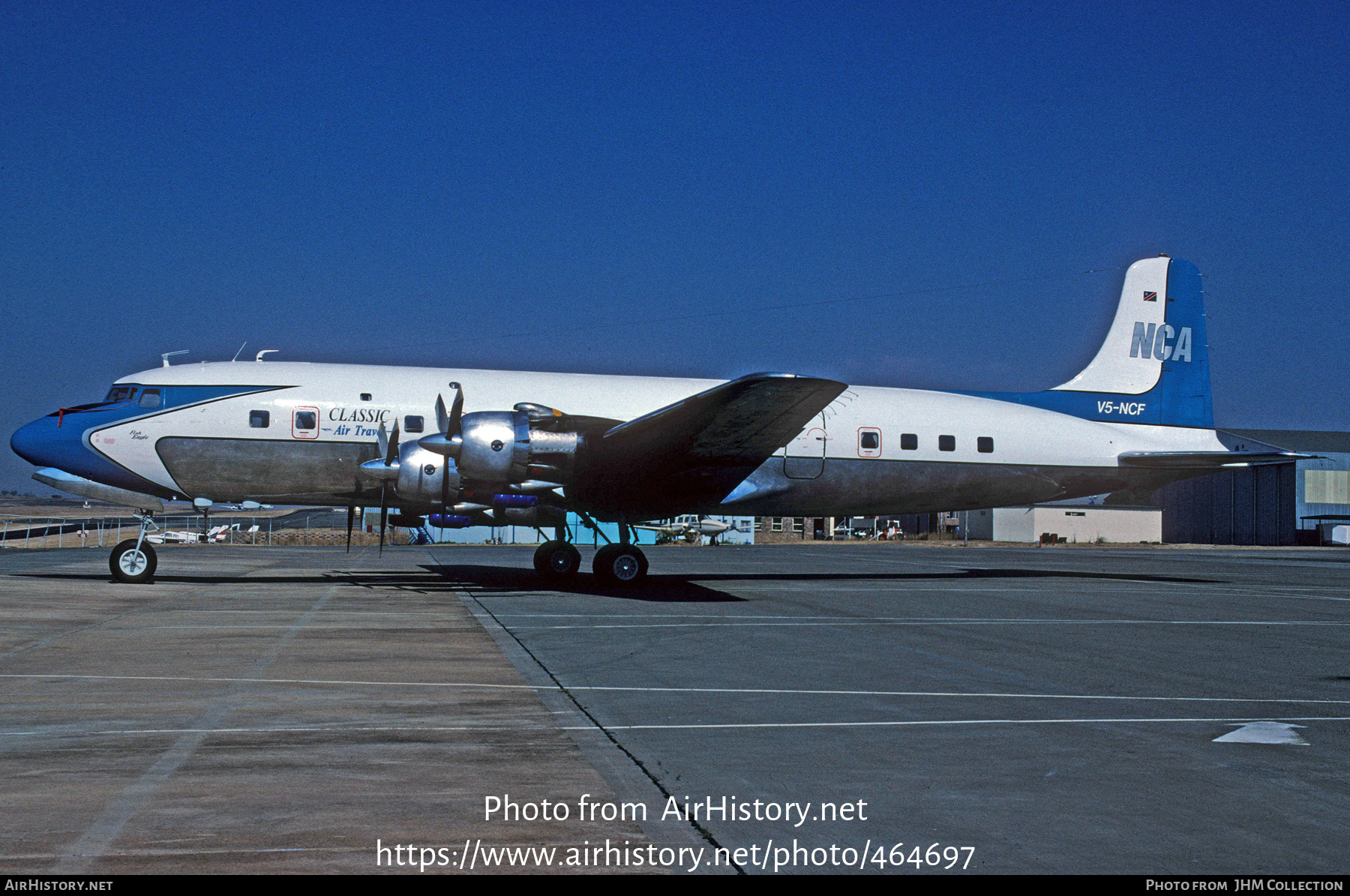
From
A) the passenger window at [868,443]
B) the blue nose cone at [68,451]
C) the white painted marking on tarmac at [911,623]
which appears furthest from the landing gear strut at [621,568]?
the blue nose cone at [68,451]

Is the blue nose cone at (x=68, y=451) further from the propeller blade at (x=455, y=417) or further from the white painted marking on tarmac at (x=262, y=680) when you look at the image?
the white painted marking on tarmac at (x=262, y=680)

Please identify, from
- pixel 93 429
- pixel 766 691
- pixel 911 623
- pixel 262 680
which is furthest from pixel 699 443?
pixel 93 429

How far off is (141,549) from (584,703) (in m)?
16.5

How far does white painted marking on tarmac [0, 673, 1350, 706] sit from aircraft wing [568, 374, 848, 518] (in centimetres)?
831

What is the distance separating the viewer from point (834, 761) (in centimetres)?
664

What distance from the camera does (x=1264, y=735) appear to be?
25.1 ft

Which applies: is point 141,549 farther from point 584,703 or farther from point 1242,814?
point 1242,814

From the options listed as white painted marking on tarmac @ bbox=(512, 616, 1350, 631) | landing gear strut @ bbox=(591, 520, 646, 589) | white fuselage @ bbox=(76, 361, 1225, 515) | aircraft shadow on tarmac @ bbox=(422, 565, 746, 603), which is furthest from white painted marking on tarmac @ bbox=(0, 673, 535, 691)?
white fuselage @ bbox=(76, 361, 1225, 515)

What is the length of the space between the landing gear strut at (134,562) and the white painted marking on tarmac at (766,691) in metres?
12.6

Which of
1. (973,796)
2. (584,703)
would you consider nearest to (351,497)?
(584,703)

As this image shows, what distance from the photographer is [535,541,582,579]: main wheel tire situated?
2303cm

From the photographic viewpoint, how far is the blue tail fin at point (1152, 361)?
27359 mm

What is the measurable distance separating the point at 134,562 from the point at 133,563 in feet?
0.14

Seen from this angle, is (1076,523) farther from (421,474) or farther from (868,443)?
(421,474)
